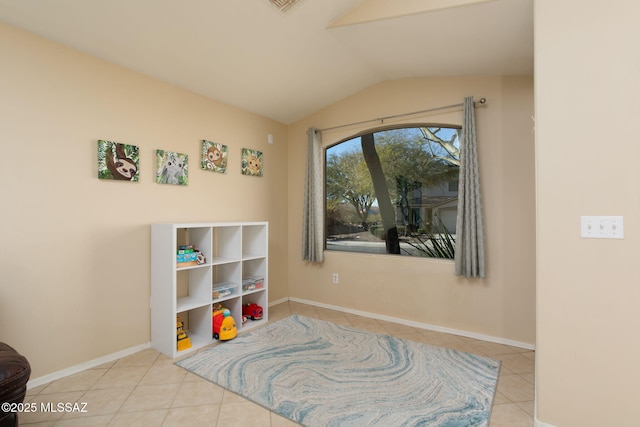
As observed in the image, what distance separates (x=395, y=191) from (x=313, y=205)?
955 mm

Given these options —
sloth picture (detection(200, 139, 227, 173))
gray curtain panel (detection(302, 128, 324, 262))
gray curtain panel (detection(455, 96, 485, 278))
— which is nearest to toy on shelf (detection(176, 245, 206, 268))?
sloth picture (detection(200, 139, 227, 173))

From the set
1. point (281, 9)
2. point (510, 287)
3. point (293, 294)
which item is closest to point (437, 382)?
point (510, 287)

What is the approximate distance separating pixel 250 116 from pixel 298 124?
68 cm

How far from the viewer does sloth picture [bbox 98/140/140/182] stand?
7.54 feet

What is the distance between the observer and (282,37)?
241 cm

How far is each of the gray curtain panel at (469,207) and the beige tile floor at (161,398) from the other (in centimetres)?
75

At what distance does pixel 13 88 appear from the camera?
1922 mm

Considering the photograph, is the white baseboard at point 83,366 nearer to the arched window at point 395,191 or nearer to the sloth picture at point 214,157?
the sloth picture at point 214,157

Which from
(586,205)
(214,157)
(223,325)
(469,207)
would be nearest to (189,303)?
(223,325)

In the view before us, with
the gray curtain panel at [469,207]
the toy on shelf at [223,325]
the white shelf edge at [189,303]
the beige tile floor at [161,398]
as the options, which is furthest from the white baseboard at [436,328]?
the white shelf edge at [189,303]

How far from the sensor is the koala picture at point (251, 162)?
3.44 meters

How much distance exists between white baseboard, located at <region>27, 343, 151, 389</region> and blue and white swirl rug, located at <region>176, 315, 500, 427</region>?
0.50m

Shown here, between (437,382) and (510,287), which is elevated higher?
(510,287)

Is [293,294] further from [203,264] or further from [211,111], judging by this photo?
[211,111]
